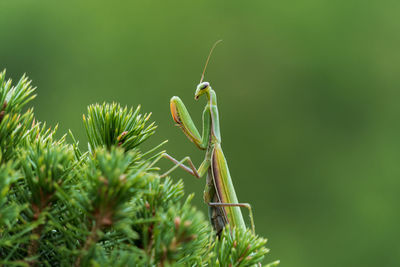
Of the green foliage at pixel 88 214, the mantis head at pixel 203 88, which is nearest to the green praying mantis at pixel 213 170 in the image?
the mantis head at pixel 203 88

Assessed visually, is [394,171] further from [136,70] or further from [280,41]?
[136,70]

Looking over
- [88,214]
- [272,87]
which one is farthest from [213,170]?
[272,87]

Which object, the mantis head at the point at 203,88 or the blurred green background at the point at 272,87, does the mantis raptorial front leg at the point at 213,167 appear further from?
the blurred green background at the point at 272,87

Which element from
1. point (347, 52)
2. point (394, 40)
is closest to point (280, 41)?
point (347, 52)

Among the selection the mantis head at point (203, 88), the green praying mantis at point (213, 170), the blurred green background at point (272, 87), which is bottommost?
the green praying mantis at point (213, 170)

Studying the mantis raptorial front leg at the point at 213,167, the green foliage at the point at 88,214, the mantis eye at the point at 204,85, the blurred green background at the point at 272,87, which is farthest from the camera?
the blurred green background at the point at 272,87
